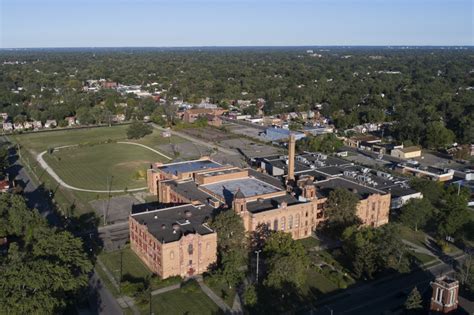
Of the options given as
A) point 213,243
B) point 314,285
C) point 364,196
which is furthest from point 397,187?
point 213,243

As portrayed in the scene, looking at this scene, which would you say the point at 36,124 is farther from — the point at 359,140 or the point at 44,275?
the point at 44,275

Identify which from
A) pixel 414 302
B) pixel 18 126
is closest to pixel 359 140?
pixel 414 302

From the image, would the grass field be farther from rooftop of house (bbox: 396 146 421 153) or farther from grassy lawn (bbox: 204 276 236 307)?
rooftop of house (bbox: 396 146 421 153)

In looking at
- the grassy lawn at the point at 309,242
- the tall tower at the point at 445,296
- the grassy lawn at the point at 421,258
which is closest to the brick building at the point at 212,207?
the grassy lawn at the point at 309,242

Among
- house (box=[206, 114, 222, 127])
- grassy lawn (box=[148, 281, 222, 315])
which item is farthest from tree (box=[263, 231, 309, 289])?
house (box=[206, 114, 222, 127])

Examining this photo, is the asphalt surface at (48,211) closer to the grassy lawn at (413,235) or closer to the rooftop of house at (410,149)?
the grassy lawn at (413,235)
